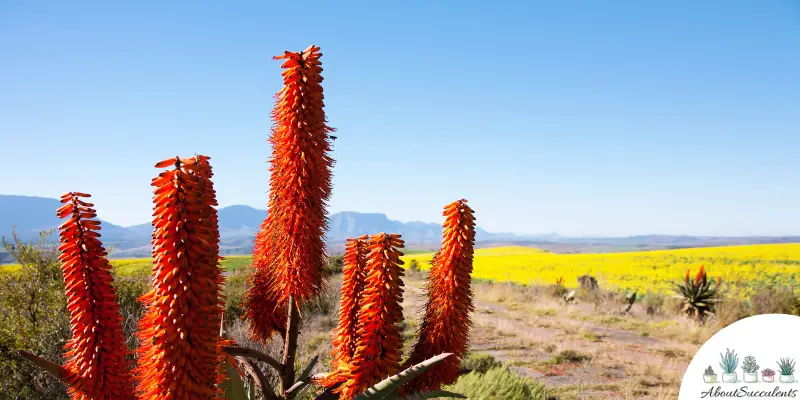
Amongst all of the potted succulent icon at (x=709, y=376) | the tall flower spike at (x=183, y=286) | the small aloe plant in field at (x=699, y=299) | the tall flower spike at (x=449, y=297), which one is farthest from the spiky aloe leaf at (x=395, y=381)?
the small aloe plant in field at (x=699, y=299)

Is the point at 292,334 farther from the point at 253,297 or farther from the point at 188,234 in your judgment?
the point at 188,234

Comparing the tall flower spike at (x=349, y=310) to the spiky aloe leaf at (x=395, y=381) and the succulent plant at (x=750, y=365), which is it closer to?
the spiky aloe leaf at (x=395, y=381)

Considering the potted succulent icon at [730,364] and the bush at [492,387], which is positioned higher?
the potted succulent icon at [730,364]

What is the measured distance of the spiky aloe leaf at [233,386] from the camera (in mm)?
2285

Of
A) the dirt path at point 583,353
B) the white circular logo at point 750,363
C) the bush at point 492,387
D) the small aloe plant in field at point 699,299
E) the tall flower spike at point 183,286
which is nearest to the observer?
the tall flower spike at point 183,286

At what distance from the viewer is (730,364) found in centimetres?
512

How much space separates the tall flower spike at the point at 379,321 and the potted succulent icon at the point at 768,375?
434 centimetres

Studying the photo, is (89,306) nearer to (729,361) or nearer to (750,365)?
(729,361)

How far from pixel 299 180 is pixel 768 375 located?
15.6 feet

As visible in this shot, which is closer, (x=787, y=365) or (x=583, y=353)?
(x=787, y=365)

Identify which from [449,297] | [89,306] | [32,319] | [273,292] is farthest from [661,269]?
[89,306]

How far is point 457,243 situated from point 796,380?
4224mm

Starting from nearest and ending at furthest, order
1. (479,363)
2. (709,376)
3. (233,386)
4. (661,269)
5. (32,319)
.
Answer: (233,386)
(709,376)
(32,319)
(479,363)
(661,269)

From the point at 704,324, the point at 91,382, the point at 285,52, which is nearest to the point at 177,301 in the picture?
the point at 91,382
